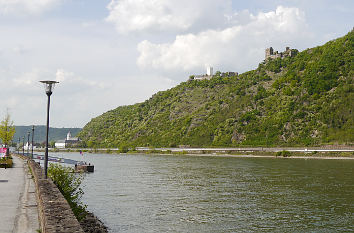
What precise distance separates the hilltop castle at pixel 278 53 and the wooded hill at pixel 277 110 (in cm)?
613

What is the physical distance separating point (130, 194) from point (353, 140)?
89988 mm

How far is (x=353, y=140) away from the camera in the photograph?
105 m

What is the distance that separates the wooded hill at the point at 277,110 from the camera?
11806 centimetres

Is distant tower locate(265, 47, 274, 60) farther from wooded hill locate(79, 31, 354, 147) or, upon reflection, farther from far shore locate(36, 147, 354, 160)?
far shore locate(36, 147, 354, 160)

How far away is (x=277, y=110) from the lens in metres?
132

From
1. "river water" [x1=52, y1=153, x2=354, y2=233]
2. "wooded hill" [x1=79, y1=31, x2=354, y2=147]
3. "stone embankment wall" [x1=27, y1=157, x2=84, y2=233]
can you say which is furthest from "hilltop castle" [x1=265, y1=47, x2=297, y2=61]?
"stone embankment wall" [x1=27, y1=157, x2=84, y2=233]

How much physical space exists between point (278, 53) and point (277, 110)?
64565 mm

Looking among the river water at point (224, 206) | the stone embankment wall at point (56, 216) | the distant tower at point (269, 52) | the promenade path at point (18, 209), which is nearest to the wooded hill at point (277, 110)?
the distant tower at point (269, 52)

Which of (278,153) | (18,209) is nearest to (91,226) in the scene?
(18,209)

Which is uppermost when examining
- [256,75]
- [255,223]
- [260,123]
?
[256,75]

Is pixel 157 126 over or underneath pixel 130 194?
over

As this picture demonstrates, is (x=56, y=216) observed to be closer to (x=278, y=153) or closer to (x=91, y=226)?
(x=91, y=226)

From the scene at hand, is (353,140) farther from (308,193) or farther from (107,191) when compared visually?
(107,191)

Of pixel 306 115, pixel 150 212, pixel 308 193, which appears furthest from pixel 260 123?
pixel 150 212
